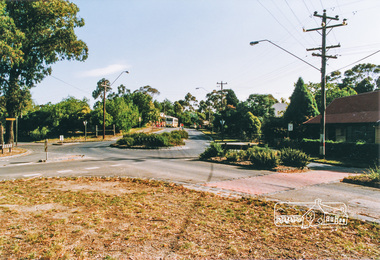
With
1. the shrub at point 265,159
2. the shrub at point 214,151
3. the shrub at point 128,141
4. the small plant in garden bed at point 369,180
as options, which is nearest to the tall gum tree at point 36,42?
the shrub at point 128,141

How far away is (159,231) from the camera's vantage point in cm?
426

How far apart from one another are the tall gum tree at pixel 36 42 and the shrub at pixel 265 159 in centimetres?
2206

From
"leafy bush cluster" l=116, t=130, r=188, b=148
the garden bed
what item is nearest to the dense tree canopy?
the garden bed

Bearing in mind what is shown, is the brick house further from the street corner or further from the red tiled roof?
the street corner

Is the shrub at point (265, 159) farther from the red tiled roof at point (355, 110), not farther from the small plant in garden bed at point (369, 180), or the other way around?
the red tiled roof at point (355, 110)

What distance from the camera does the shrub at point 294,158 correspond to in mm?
13516

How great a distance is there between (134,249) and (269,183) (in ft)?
23.0

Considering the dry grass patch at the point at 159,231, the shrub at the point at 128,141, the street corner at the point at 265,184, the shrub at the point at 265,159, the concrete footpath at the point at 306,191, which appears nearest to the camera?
the dry grass patch at the point at 159,231

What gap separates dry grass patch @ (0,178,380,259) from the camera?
350cm

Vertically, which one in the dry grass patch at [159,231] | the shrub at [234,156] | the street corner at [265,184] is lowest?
the street corner at [265,184]

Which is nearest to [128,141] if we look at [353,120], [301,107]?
[301,107]

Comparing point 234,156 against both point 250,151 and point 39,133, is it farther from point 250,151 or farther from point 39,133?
point 39,133

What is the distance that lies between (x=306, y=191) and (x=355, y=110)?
2355cm

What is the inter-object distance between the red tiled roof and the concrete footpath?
1733 cm
